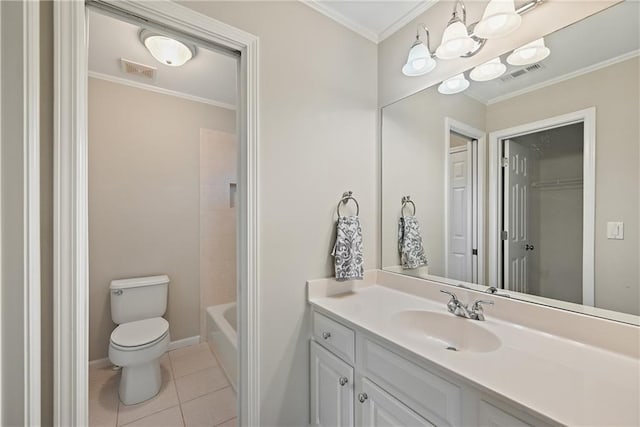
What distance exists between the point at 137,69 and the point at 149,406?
245 cm

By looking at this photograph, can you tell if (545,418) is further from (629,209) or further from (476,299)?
(629,209)

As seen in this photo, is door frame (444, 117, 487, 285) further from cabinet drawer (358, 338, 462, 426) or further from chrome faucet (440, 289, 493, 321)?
cabinet drawer (358, 338, 462, 426)

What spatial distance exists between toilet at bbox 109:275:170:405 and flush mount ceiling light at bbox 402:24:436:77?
241 cm

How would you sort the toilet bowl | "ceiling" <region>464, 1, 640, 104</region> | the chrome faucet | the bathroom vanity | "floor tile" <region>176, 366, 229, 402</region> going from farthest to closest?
1. "floor tile" <region>176, 366, 229, 402</region>
2. the toilet bowl
3. the chrome faucet
4. "ceiling" <region>464, 1, 640, 104</region>
5. the bathroom vanity

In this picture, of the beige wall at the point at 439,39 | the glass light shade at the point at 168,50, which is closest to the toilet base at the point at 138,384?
the glass light shade at the point at 168,50

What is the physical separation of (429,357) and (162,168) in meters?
2.54

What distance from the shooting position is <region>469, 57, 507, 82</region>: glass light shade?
120cm

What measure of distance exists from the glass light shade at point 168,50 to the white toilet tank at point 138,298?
1730 mm

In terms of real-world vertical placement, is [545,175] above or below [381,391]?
above

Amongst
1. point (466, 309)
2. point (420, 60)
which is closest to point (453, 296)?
point (466, 309)

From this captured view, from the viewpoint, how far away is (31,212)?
0.84 m

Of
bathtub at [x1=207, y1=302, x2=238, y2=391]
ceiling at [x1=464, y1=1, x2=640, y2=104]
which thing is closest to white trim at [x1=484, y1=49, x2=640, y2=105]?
ceiling at [x1=464, y1=1, x2=640, y2=104]

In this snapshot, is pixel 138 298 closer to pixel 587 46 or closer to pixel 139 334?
pixel 139 334

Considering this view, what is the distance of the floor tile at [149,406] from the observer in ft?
5.44
